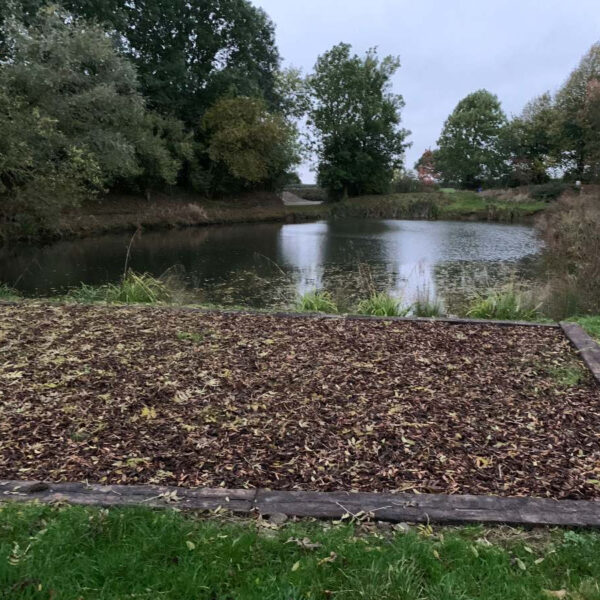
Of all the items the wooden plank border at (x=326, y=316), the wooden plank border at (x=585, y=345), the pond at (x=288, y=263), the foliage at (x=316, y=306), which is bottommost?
the pond at (x=288, y=263)

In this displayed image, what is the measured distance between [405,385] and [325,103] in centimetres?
4056

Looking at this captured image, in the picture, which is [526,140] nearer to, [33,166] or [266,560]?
[33,166]

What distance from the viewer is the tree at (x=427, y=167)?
59062 mm

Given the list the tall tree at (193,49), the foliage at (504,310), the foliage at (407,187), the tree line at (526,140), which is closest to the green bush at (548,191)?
the tree line at (526,140)

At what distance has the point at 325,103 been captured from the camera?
40750mm

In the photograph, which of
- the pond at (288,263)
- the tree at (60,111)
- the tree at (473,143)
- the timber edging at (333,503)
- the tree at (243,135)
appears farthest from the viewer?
the tree at (473,143)

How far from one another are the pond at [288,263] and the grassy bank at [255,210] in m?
1.81

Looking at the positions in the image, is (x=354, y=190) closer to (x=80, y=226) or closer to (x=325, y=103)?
(x=325, y=103)

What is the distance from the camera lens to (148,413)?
3.23m

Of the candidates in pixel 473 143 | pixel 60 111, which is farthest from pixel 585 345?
pixel 473 143

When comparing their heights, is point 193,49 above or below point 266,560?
above

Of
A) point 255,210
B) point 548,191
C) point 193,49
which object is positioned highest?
point 193,49

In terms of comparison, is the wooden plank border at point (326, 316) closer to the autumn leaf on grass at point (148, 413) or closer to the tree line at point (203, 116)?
the autumn leaf on grass at point (148, 413)

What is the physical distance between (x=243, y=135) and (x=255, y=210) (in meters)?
4.54
